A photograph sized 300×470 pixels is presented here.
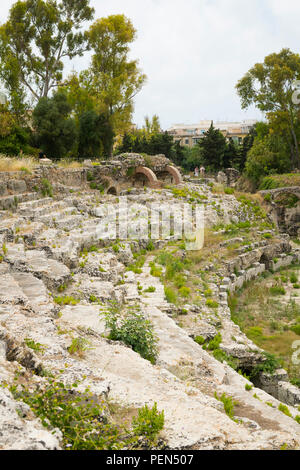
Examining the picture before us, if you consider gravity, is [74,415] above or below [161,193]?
below

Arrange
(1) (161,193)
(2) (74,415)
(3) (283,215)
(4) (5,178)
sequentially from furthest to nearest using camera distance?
(3) (283,215)
(1) (161,193)
(4) (5,178)
(2) (74,415)

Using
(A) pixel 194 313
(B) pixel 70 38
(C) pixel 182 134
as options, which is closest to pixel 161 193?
(A) pixel 194 313

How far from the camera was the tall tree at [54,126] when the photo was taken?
948 inches

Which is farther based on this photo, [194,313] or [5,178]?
[5,178]

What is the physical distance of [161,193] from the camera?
882 inches

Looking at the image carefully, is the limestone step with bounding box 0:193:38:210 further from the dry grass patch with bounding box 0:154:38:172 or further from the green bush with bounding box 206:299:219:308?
the green bush with bounding box 206:299:219:308

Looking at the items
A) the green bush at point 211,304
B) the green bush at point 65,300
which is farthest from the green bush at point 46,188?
the green bush at point 65,300

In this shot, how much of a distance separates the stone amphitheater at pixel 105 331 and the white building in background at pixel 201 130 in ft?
165

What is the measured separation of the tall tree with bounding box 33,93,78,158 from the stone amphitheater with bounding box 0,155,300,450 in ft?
19.8

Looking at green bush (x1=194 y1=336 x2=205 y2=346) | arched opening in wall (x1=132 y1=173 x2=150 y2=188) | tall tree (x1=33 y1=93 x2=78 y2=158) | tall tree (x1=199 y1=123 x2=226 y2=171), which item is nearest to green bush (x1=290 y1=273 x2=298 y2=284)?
green bush (x1=194 y1=336 x2=205 y2=346)

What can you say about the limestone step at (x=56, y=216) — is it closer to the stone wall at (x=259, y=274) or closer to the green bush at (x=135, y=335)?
the stone wall at (x=259, y=274)
